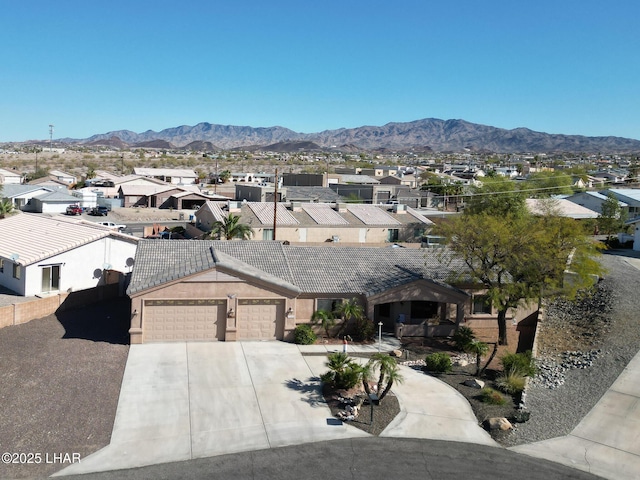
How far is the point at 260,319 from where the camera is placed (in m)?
29.6

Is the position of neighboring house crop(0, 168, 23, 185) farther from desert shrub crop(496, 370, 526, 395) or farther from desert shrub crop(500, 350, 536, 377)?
desert shrub crop(496, 370, 526, 395)

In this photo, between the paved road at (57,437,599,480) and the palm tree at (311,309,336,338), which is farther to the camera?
the palm tree at (311,309,336,338)

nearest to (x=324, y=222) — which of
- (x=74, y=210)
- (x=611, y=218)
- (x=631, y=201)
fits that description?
(x=611, y=218)

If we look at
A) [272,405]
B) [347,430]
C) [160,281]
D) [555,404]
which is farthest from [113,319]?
[555,404]

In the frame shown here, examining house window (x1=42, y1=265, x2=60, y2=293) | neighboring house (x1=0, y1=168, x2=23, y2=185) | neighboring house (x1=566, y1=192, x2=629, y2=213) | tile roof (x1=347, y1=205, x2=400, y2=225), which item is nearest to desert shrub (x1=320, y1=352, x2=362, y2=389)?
house window (x1=42, y1=265, x2=60, y2=293)

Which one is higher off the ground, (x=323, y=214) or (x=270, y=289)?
(x=323, y=214)

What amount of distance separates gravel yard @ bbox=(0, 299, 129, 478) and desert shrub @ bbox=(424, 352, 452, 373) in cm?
1316

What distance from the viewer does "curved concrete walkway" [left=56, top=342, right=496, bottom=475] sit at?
19.3 m

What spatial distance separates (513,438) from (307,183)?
→ 223ft

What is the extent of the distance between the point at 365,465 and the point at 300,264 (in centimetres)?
1570

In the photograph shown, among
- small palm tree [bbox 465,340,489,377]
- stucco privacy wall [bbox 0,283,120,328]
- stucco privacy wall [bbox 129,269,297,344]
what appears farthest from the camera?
stucco privacy wall [bbox 0,283,120,328]

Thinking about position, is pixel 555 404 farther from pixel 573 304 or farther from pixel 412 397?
pixel 573 304

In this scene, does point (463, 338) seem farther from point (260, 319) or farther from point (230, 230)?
point (230, 230)

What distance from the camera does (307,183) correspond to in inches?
3408
